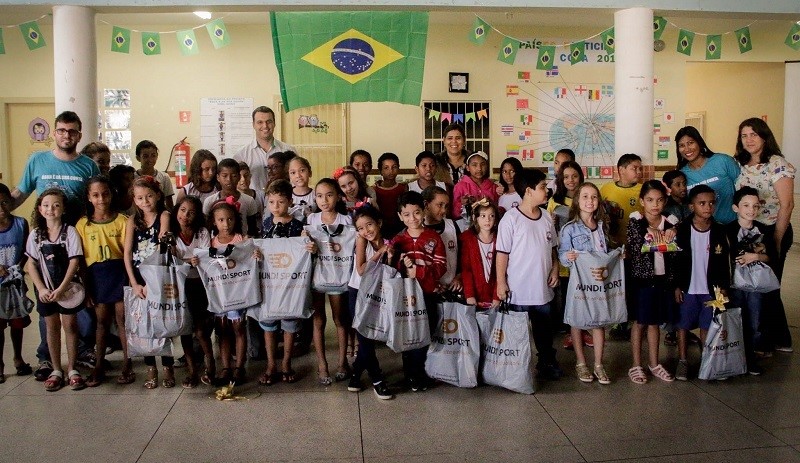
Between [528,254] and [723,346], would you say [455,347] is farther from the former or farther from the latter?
[723,346]

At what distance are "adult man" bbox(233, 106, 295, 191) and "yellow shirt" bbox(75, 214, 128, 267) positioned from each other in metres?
1.29

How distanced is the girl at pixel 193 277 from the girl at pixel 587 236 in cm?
213

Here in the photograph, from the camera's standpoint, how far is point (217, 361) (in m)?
4.25

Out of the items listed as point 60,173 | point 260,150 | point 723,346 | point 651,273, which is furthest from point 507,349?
point 60,173

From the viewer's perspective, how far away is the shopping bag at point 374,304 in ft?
11.4

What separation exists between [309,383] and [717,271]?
2.52 m

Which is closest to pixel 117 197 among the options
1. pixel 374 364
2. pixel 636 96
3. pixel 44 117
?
pixel 374 364

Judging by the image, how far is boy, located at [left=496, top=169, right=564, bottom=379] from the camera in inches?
144

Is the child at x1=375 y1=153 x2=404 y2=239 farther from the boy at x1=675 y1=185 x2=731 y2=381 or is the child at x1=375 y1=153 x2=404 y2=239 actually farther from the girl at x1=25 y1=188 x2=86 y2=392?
the girl at x1=25 y1=188 x2=86 y2=392

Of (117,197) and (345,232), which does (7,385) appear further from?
(345,232)

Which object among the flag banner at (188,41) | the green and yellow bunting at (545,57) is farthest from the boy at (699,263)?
the flag banner at (188,41)

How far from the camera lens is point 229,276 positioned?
3645 millimetres

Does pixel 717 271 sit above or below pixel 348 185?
below

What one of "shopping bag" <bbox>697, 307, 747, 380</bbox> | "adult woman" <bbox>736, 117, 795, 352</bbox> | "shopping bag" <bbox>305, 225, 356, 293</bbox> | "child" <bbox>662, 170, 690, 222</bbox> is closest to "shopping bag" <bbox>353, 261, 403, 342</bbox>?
"shopping bag" <bbox>305, 225, 356, 293</bbox>
